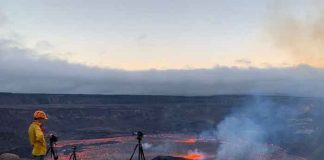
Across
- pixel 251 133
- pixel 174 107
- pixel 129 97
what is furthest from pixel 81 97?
pixel 251 133

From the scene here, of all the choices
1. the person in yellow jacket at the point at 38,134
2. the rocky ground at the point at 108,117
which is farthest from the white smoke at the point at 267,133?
the person in yellow jacket at the point at 38,134

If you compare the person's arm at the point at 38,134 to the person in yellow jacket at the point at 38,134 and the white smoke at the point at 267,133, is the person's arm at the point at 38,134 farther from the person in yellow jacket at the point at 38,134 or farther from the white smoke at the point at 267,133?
the white smoke at the point at 267,133

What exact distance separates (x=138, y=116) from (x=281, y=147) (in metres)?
57.7

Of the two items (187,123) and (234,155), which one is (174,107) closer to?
(187,123)

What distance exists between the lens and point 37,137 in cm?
1097

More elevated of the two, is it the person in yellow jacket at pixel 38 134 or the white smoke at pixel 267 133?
the person in yellow jacket at pixel 38 134

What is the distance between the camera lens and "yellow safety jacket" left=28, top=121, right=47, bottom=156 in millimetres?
10977

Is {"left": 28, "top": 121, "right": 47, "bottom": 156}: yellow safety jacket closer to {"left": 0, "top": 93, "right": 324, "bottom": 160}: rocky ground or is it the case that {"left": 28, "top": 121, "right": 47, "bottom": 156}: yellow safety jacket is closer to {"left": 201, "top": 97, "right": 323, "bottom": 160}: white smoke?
{"left": 201, "top": 97, "right": 323, "bottom": 160}: white smoke

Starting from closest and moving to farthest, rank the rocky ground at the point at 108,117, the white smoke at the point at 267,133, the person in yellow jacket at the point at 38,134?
the person in yellow jacket at the point at 38,134
the white smoke at the point at 267,133
the rocky ground at the point at 108,117

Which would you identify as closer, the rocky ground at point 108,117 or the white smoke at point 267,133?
the white smoke at point 267,133

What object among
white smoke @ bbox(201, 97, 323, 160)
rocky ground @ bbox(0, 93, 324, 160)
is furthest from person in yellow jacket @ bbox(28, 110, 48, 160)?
rocky ground @ bbox(0, 93, 324, 160)

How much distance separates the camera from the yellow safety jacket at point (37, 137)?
1098cm

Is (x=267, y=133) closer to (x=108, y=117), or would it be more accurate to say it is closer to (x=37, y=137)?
(x=108, y=117)

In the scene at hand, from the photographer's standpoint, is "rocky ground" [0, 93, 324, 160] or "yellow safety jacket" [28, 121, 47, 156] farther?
"rocky ground" [0, 93, 324, 160]
